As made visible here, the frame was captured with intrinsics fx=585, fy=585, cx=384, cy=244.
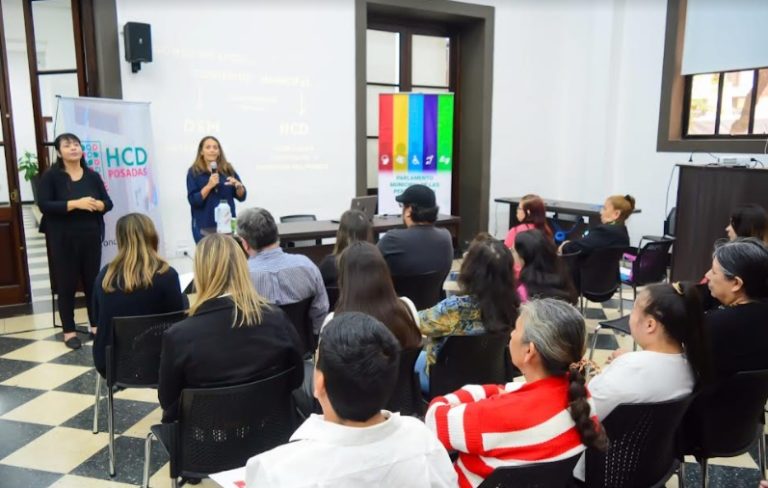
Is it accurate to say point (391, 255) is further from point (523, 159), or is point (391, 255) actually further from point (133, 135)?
point (523, 159)

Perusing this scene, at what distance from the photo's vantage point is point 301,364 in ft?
6.23

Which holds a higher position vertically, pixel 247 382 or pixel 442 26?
pixel 442 26

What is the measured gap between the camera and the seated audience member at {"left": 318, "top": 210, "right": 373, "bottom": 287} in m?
3.15

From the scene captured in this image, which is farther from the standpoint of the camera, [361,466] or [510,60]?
[510,60]

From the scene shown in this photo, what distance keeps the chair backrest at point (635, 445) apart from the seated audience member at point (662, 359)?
0.27 ft

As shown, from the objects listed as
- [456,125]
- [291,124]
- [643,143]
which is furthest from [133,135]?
[643,143]

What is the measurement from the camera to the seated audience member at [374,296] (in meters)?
2.04

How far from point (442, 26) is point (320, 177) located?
261cm

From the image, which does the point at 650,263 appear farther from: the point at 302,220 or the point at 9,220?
the point at 9,220

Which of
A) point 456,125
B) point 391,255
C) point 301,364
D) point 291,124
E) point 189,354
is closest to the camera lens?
point 189,354

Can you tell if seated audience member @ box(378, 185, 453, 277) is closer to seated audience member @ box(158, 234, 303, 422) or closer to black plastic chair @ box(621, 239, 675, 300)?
seated audience member @ box(158, 234, 303, 422)

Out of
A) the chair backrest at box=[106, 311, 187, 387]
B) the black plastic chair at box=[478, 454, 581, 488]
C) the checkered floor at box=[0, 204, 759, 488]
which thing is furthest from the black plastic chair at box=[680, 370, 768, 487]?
the chair backrest at box=[106, 311, 187, 387]

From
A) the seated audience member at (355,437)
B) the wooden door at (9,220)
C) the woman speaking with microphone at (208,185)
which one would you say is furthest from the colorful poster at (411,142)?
the seated audience member at (355,437)

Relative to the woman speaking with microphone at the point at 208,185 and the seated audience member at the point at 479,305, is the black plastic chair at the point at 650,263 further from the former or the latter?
the woman speaking with microphone at the point at 208,185
